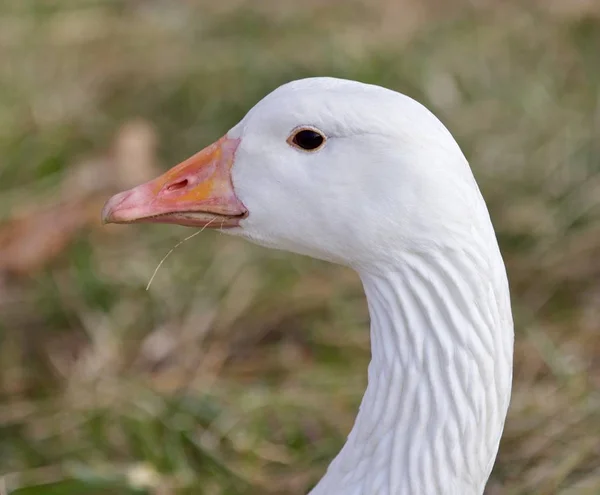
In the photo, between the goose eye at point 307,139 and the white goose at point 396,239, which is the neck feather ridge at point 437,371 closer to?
the white goose at point 396,239

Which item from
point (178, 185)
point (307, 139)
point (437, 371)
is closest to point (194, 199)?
point (178, 185)

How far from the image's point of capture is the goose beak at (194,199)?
5.78 ft

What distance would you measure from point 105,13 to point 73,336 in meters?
3.04

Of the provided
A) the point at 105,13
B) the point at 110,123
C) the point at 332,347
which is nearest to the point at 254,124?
the point at 332,347

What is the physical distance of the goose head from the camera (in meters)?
1.56

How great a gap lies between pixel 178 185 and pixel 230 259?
189cm

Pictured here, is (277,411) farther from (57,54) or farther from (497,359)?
(57,54)

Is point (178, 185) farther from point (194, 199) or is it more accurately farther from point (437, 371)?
point (437, 371)

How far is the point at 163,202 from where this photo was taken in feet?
5.83

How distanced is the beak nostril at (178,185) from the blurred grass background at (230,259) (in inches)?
38.3

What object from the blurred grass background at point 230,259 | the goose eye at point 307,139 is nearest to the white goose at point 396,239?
the goose eye at point 307,139

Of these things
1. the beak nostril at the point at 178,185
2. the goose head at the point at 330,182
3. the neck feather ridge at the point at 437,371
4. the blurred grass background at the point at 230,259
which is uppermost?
the blurred grass background at the point at 230,259

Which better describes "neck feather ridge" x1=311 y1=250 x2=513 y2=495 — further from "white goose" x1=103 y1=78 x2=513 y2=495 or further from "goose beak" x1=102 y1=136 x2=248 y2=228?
"goose beak" x1=102 y1=136 x2=248 y2=228

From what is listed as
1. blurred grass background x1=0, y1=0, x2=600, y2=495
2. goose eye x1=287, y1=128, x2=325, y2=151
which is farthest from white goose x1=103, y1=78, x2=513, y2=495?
blurred grass background x1=0, y1=0, x2=600, y2=495
